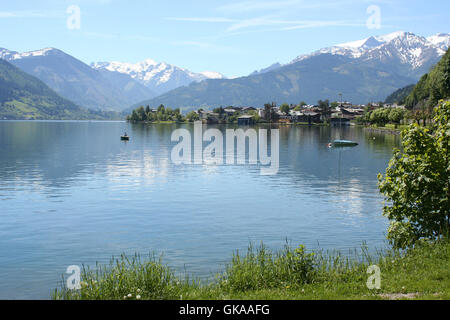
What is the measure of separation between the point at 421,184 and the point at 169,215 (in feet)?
77.5

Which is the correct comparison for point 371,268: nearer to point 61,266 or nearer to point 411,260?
point 411,260

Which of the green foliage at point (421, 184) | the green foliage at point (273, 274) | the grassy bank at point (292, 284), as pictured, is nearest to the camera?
the grassy bank at point (292, 284)

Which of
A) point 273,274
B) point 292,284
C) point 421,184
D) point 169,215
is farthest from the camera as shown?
point 169,215

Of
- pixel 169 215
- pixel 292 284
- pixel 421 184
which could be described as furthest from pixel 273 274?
pixel 169 215

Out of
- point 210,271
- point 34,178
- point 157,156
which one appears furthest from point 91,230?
point 157,156

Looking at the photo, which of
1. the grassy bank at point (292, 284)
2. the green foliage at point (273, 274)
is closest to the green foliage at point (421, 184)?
the grassy bank at point (292, 284)

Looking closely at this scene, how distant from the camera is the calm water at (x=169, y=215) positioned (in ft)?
91.8

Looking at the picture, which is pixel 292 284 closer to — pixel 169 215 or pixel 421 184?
pixel 421 184

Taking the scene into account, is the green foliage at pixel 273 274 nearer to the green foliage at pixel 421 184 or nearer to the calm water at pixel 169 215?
the calm water at pixel 169 215

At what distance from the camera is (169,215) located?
4019 cm

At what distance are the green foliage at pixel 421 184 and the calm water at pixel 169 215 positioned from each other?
6777mm

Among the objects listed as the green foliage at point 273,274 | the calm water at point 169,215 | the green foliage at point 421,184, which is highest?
the green foliage at point 421,184

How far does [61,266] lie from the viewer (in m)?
26.1

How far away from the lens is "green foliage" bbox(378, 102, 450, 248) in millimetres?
23219
